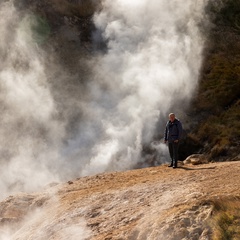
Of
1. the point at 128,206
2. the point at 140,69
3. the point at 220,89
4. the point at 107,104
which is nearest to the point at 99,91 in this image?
the point at 107,104

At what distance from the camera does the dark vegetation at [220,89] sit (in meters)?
17.3

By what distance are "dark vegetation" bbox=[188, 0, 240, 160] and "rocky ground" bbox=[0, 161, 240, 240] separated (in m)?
6.00

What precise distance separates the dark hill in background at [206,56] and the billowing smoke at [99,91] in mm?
478

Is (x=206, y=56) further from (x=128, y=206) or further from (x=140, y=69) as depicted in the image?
(x=128, y=206)

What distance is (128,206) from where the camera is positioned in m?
8.59

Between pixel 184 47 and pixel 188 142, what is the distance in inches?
240

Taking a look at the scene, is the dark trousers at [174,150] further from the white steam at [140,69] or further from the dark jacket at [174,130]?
the white steam at [140,69]

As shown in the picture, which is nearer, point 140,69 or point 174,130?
point 174,130

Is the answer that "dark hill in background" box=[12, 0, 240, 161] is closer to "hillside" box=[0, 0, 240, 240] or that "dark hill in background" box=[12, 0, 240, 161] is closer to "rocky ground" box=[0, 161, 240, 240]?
"hillside" box=[0, 0, 240, 240]

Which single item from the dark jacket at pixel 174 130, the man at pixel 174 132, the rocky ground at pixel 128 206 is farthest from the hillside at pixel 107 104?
the dark jacket at pixel 174 130

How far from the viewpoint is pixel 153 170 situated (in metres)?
11.9

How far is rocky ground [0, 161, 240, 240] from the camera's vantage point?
23.0 feet

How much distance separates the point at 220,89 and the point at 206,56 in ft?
9.07

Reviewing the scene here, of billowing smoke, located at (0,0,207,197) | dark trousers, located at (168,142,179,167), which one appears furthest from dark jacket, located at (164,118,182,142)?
billowing smoke, located at (0,0,207,197)
